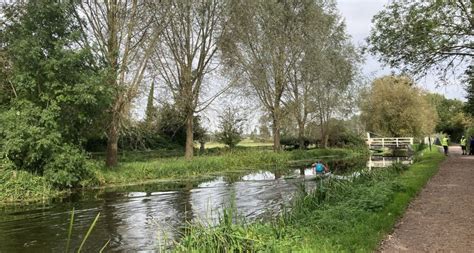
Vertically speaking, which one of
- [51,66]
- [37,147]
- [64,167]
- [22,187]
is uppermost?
[51,66]

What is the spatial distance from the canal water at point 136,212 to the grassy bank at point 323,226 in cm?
59

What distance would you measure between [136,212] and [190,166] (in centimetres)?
1287

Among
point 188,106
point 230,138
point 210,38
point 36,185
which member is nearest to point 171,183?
point 36,185

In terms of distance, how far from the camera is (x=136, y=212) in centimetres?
1489

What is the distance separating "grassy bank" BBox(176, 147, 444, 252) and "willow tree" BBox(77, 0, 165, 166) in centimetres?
1461

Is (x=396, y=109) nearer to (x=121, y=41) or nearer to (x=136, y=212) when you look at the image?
(x=121, y=41)

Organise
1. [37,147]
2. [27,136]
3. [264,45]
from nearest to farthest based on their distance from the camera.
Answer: [37,147]
[27,136]
[264,45]

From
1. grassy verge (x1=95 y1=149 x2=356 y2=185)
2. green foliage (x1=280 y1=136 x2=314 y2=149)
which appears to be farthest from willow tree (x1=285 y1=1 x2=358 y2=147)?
grassy verge (x1=95 y1=149 x2=356 y2=185)

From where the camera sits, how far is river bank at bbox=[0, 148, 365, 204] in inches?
737

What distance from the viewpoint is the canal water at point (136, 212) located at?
10754 mm

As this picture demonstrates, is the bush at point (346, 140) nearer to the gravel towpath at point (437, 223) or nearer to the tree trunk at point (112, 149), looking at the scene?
the tree trunk at point (112, 149)

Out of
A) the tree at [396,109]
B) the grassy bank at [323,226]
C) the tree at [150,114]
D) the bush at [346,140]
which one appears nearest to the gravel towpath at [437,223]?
the grassy bank at [323,226]

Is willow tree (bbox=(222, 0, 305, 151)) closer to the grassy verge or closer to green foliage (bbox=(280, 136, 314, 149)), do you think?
the grassy verge

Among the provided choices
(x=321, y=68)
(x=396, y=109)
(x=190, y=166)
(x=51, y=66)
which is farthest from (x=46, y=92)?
(x=396, y=109)
